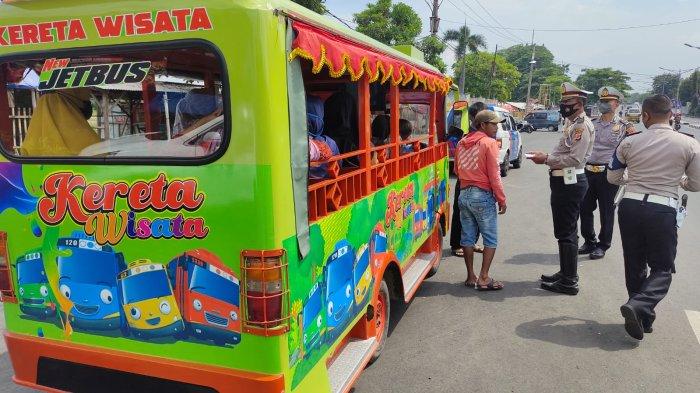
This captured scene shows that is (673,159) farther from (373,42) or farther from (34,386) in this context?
(34,386)

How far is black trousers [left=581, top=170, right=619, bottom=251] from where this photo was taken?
6.02 meters

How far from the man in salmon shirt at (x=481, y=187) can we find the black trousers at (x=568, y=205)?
589mm

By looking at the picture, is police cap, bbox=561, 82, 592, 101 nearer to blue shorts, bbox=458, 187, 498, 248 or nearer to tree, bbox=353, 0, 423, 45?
blue shorts, bbox=458, 187, 498, 248

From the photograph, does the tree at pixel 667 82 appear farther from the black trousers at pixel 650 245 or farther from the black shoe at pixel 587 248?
the black trousers at pixel 650 245

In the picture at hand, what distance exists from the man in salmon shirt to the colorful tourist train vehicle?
6.94 feet

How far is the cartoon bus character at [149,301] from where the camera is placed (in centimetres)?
230

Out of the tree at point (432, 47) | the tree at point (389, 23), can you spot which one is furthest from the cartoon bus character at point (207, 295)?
the tree at point (432, 47)

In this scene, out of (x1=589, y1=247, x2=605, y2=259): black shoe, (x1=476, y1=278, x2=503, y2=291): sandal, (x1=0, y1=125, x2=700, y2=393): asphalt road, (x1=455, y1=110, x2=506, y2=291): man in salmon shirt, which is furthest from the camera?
(x1=589, y1=247, x2=605, y2=259): black shoe

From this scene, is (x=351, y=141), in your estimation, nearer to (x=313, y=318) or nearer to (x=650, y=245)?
(x=313, y=318)

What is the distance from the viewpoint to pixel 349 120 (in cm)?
339

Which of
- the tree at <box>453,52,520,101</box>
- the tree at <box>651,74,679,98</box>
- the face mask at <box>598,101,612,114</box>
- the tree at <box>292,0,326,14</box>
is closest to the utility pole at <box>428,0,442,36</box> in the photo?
the tree at <box>292,0,326,14</box>

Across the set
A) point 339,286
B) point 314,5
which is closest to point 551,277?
point 339,286

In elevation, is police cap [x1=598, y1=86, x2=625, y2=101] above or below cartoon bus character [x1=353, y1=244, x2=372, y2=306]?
above

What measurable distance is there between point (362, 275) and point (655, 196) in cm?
253
